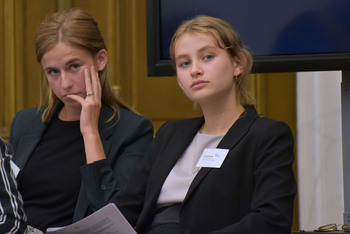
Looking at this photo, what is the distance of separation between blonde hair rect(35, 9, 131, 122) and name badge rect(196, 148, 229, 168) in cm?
69

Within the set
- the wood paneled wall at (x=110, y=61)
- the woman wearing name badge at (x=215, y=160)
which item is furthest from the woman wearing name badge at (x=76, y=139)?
the wood paneled wall at (x=110, y=61)

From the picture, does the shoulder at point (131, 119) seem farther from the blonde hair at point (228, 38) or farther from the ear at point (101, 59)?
the blonde hair at point (228, 38)

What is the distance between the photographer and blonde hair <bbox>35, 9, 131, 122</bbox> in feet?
8.68

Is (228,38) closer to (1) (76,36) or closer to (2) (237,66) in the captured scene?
(2) (237,66)

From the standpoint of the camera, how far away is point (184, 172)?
7.16ft

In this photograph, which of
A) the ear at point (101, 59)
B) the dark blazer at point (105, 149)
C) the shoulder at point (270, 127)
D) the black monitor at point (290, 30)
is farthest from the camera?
the ear at point (101, 59)

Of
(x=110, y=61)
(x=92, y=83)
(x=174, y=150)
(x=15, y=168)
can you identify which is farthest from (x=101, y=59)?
(x=110, y=61)

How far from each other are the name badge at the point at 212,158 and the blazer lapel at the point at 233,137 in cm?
2

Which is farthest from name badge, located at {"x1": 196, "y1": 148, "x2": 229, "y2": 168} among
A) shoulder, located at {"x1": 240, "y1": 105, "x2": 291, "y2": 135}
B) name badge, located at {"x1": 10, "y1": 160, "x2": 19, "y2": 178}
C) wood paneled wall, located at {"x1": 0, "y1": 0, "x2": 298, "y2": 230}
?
wood paneled wall, located at {"x1": 0, "y1": 0, "x2": 298, "y2": 230}

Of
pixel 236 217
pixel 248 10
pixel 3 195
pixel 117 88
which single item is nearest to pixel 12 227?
pixel 3 195

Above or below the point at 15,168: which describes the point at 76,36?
above

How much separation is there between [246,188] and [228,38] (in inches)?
19.1

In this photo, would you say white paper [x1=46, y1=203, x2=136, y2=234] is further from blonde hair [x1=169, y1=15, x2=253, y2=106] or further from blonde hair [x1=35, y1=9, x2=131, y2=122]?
blonde hair [x1=35, y1=9, x2=131, y2=122]

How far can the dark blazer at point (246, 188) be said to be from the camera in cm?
194
